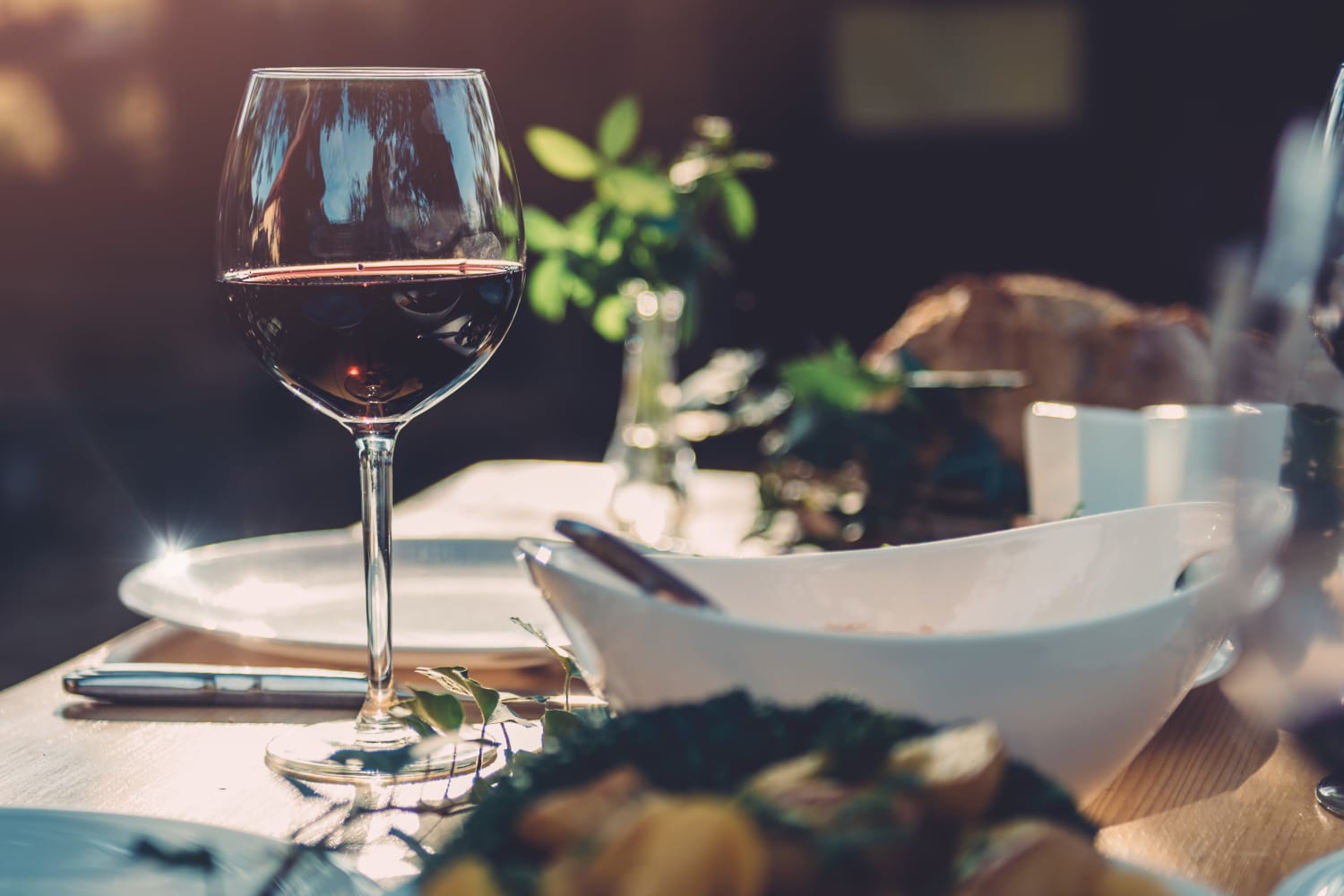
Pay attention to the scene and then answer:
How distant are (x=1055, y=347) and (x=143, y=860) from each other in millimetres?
949

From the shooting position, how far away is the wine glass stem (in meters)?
0.62

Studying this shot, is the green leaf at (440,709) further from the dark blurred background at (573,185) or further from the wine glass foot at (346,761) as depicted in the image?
the dark blurred background at (573,185)

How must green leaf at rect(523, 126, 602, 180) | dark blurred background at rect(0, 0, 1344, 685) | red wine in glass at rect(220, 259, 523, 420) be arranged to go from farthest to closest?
1. dark blurred background at rect(0, 0, 1344, 685)
2. green leaf at rect(523, 126, 602, 180)
3. red wine in glass at rect(220, 259, 523, 420)

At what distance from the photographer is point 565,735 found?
1.34 feet

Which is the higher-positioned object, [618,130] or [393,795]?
[618,130]

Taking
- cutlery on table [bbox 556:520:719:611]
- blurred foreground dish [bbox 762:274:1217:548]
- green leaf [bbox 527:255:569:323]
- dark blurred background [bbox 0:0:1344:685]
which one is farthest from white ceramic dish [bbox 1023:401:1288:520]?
dark blurred background [bbox 0:0:1344:685]

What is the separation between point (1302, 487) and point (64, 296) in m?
4.85

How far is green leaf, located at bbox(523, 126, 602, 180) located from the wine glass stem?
0.63m

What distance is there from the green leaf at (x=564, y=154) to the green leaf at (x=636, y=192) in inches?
0.6

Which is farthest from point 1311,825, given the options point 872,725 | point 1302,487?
point 872,725

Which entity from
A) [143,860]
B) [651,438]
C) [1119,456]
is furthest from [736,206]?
[143,860]

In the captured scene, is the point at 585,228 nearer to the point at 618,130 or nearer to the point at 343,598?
the point at 618,130

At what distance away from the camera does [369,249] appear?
62 centimetres

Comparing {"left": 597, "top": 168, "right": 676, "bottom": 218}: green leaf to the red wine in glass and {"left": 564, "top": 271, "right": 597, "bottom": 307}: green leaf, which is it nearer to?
{"left": 564, "top": 271, "right": 597, "bottom": 307}: green leaf
